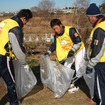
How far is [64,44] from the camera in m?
5.80

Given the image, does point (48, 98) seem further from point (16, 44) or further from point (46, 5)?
point (46, 5)

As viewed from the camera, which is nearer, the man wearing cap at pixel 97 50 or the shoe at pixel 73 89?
the man wearing cap at pixel 97 50

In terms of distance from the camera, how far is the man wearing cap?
428 cm

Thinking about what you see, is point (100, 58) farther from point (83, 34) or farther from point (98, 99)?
point (83, 34)

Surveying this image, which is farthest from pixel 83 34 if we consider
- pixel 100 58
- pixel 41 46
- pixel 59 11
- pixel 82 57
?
pixel 59 11

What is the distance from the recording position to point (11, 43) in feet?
15.5

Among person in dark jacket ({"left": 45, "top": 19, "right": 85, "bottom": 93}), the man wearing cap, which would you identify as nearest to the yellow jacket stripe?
person in dark jacket ({"left": 45, "top": 19, "right": 85, "bottom": 93})

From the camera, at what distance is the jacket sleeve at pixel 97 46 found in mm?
4246

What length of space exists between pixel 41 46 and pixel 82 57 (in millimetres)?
6309

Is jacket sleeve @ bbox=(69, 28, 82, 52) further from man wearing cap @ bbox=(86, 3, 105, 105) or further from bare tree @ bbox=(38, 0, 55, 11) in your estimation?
bare tree @ bbox=(38, 0, 55, 11)

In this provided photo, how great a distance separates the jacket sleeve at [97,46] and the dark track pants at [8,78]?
1462mm

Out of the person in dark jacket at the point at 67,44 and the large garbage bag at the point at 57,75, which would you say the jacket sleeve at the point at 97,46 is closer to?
the person in dark jacket at the point at 67,44

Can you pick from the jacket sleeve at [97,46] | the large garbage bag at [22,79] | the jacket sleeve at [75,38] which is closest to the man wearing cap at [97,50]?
the jacket sleeve at [97,46]

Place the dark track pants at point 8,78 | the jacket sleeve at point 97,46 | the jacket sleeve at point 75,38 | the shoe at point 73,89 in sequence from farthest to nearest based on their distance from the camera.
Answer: the shoe at point 73,89 → the jacket sleeve at point 75,38 → the dark track pants at point 8,78 → the jacket sleeve at point 97,46
